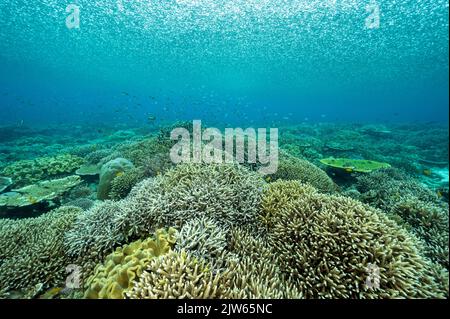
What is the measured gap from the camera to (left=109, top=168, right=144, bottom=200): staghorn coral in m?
6.57

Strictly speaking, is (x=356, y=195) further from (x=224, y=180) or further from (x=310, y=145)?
(x=310, y=145)

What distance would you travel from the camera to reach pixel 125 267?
2566 mm

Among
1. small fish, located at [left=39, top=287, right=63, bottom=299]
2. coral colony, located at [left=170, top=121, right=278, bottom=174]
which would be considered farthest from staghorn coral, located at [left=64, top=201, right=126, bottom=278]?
coral colony, located at [left=170, top=121, right=278, bottom=174]

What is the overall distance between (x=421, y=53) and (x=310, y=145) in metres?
31.4

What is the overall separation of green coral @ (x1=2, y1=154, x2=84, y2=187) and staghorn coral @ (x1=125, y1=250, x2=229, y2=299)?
31.8 ft

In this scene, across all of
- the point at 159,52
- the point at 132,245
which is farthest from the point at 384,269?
the point at 159,52

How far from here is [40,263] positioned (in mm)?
3373

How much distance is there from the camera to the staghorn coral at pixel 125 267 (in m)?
2.43

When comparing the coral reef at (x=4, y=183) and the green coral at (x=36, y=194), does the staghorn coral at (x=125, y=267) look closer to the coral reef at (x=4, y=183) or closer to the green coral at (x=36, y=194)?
the green coral at (x=36, y=194)

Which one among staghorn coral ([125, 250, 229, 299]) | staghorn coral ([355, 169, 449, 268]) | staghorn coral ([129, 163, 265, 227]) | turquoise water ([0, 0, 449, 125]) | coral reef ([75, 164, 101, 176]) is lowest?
coral reef ([75, 164, 101, 176])

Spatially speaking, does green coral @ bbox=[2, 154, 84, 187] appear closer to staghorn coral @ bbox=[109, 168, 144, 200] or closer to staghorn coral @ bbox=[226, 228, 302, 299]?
staghorn coral @ bbox=[109, 168, 144, 200]

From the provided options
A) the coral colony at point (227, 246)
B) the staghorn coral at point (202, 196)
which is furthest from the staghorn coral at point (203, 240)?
the staghorn coral at point (202, 196)

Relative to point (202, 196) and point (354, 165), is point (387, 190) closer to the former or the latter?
point (354, 165)

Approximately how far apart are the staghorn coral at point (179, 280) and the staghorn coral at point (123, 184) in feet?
14.7
